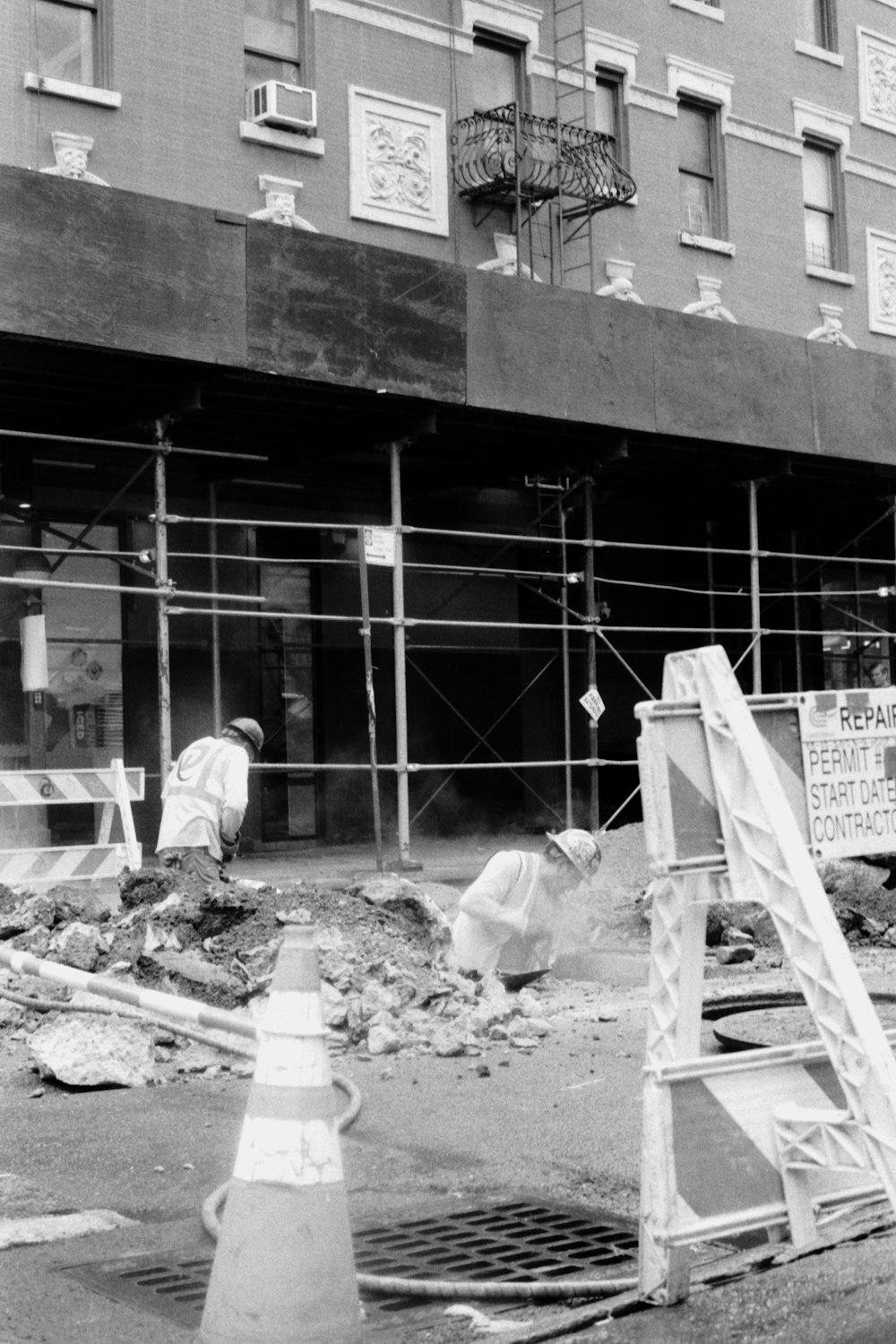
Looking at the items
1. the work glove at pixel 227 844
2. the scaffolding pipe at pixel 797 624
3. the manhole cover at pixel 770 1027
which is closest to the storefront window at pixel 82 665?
the work glove at pixel 227 844

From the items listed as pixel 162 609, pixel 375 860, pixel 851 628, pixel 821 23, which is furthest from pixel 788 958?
pixel 821 23

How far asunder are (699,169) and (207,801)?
48.3 feet

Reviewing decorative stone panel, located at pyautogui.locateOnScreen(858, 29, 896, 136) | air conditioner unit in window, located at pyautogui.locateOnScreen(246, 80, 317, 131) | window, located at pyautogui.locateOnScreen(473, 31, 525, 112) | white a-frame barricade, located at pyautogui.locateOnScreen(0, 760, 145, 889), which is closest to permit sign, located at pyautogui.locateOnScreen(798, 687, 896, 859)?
white a-frame barricade, located at pyautogui.locateOnScreen(0, 760, 145, 889)

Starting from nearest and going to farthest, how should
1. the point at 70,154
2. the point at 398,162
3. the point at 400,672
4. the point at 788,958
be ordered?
the point at 788,958
the point at 400,672
the point at 70,154
the point at 398,162

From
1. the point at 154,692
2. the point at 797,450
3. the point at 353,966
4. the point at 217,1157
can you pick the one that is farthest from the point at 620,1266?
the point at 797,450

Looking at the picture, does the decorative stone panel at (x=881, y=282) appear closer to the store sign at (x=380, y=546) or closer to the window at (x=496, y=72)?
the window at (x=496, y=72)

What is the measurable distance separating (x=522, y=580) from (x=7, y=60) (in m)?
7.95

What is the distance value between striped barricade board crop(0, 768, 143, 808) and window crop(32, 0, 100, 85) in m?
7.27

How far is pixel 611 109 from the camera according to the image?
862 inches

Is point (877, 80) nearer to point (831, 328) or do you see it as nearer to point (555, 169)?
point (831, 328)

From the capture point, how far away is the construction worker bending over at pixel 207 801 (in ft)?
35.8

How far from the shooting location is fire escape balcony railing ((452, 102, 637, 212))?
765 inches

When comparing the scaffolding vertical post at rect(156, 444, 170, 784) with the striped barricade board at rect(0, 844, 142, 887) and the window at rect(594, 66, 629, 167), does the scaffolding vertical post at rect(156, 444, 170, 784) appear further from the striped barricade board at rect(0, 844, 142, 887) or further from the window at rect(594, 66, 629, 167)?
the window at rect(594, 66, 629, 167)

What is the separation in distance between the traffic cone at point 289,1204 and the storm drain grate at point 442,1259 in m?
0.51
